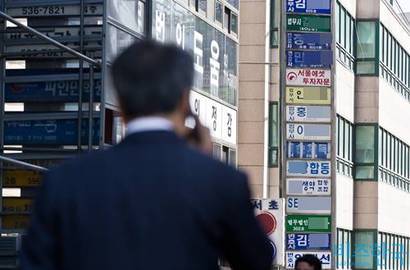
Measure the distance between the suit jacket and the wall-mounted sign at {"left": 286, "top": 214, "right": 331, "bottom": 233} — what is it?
26.2 meters

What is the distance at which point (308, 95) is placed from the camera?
31.5m

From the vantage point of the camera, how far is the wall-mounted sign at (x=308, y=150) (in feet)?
103

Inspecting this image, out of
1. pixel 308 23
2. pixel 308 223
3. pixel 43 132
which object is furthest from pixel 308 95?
pixel 43 132

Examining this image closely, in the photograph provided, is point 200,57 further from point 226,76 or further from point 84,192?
point 84,192

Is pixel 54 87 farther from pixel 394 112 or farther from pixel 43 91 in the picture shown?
pixel 394 112

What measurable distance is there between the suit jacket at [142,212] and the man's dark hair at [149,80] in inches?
2.8

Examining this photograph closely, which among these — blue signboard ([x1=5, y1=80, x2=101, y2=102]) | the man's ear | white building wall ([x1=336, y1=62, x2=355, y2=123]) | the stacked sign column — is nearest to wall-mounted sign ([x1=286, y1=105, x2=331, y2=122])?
the stacked sign column

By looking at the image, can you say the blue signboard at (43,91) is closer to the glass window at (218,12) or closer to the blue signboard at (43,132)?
the blue signboard at (43,132)

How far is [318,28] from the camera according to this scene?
3109 cm

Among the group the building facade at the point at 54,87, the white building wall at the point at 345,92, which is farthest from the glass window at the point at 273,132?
the building facade at the point at 54,87

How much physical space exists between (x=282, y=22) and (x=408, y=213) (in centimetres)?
2696

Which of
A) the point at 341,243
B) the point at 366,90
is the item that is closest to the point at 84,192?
the point at 341,243

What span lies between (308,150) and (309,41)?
92.6 inches

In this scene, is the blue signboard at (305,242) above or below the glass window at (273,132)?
below
